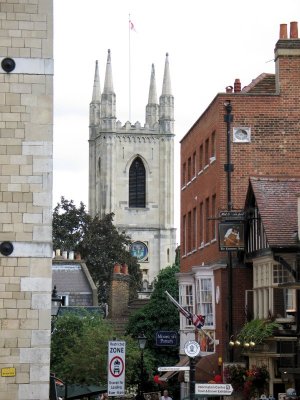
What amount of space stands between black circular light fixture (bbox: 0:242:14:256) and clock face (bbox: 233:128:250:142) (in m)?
19.3

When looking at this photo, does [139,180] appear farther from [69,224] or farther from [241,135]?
[241,135]

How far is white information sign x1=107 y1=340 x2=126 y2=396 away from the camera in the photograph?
34.1m

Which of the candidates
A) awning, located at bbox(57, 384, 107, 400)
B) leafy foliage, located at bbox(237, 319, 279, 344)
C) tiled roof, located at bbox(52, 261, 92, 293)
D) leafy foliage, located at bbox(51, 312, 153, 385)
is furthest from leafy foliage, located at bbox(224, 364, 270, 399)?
tiled roof, located at bbox(52, 261, 92, 293)

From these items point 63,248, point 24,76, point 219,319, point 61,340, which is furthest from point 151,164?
point 24,76

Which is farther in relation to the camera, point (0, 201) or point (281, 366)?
point (281, 366)

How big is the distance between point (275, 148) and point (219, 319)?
17.7 ft

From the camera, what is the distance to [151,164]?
581ft

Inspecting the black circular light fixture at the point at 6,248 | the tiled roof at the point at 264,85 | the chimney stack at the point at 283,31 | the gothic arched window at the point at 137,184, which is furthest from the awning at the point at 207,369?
the gothic arched window at the point at 137,184

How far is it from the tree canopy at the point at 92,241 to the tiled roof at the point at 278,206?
67464 mm

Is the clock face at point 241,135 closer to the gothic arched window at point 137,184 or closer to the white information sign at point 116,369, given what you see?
the white information sign at point 116,369

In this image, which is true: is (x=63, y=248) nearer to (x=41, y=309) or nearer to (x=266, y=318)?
(x=266, y=318)


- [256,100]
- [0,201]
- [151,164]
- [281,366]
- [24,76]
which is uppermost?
[151,164]

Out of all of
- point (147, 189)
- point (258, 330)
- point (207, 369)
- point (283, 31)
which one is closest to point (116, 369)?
point (258, 330)

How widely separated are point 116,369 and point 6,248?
9.14 m
